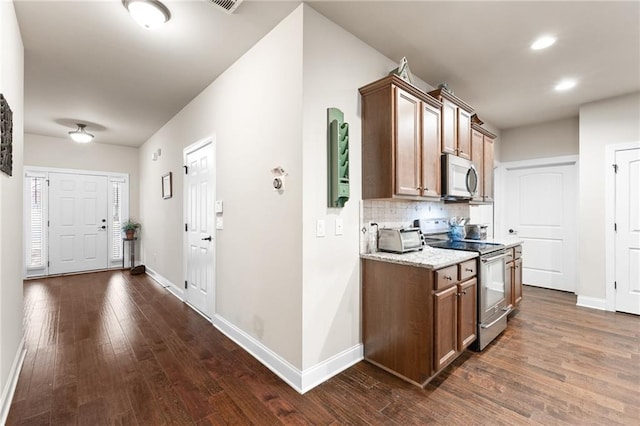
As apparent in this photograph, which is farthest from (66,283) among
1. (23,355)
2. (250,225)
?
(250,225)

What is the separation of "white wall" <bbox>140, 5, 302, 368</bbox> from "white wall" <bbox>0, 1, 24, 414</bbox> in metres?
1.54

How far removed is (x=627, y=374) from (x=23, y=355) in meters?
4.90

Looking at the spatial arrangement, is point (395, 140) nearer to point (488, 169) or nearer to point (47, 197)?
point (488, 169)

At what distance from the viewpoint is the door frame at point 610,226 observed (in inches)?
144

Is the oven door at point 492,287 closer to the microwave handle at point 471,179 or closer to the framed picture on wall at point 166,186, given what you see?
the microwave handle at point 471,179

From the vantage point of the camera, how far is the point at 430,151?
2656 mm

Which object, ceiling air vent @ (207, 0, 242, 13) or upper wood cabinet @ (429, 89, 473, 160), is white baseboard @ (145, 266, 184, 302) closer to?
ceiling air vent @ (207, 0, 242, 13)

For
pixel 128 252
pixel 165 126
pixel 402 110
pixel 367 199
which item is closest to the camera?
pixel 402 110

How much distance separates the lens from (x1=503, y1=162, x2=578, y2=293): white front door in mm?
4461

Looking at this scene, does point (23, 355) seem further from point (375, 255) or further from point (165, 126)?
point (165, 126)

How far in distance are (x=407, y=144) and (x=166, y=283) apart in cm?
432

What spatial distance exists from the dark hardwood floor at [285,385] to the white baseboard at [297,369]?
0.05 m

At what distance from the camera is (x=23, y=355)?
8.06 feet

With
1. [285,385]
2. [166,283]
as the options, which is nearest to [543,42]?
[285,385]
